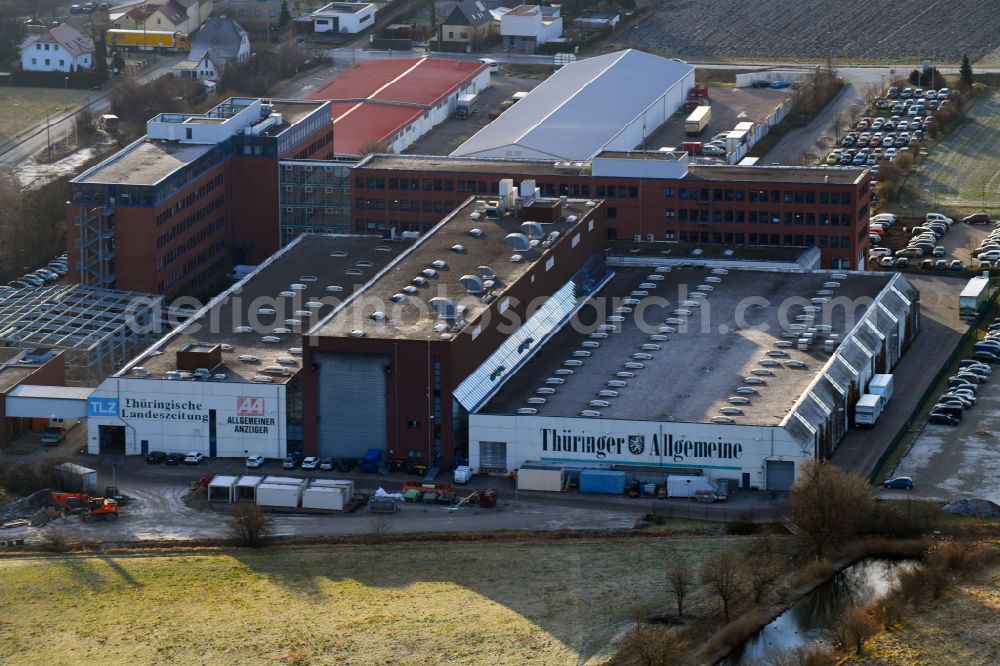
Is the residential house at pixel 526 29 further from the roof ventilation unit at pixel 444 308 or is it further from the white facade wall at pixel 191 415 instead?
the white facade wall at pixel 191 415

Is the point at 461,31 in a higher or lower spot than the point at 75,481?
higher

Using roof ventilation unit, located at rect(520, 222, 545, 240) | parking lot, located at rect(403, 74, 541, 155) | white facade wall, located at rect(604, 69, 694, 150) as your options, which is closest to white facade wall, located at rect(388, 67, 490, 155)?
parking lot, located at rect(403, 74, 541, 155)

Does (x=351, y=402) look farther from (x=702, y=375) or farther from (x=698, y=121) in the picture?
(x=698, y=121)

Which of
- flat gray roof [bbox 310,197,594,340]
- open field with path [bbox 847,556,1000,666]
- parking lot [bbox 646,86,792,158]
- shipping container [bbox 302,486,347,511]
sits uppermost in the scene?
flat gray roof [bbox 310,197,594,340]

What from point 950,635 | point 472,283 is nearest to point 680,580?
point 950,635

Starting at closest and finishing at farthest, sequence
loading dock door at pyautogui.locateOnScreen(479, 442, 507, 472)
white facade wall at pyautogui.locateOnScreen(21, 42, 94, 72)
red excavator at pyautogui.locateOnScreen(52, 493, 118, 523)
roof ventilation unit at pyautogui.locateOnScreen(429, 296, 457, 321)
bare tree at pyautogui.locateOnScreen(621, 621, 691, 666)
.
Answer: bare tree at pyautogui.locateOnScreen(621, 621, 691, 666), red excavator at pyautogui.locateOnScreen(52, 493, 118, 523), loading dock door at pyautogui.locateOnScreen(479, 442, 507, 472), roof ventilation unit at pyautogui.locateOnScreen(429, 296, 457, 321), white facade wall at pyautogui.locateOnScreen(21, 42, 94, 72)

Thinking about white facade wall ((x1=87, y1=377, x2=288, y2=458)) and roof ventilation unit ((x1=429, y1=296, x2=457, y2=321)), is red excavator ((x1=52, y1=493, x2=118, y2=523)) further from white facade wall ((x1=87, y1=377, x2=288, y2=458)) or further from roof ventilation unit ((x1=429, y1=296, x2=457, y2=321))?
roof ventilation unit ((x1=429, y1=296, x2=457, y2=321))

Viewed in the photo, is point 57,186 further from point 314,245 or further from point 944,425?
point 944,425
